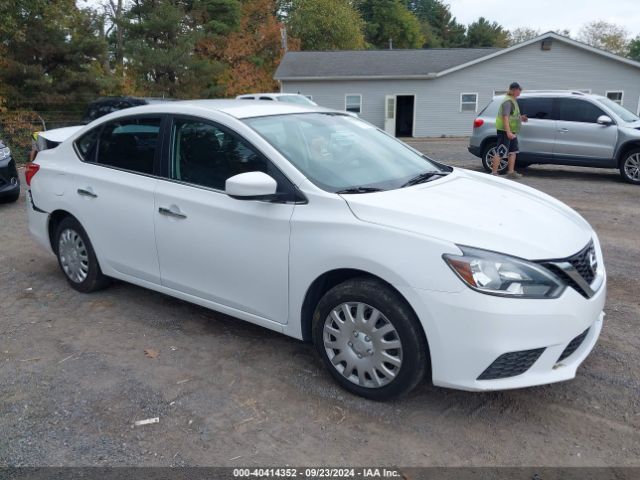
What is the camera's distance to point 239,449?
302 centimetres

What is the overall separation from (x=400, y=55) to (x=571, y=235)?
94.8 feet

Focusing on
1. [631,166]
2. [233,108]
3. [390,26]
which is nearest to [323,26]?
[390,26]

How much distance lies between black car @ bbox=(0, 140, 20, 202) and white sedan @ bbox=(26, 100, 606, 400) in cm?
487

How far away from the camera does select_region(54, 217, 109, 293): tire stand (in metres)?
5.01

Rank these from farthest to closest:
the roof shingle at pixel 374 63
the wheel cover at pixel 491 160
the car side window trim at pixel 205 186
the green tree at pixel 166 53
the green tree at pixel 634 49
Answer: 1. the green tree at pixel 634 49
2. the green tree at pixel 166 53
3. the roof shingle at pixel 374 63
4. the wheel cover at pixel 491 160
5. the car side window trim at pixel 205 186

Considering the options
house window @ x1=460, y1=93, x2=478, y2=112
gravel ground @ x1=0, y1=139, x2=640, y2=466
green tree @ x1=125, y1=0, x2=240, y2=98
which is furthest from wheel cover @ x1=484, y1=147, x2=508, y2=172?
green tree @ x1=125, y1=0, x2=240, y2=98

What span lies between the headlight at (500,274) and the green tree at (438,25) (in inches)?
2704

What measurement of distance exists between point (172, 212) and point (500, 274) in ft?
7.59

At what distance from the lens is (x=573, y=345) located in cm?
325

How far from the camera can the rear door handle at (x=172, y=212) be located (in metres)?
4.12

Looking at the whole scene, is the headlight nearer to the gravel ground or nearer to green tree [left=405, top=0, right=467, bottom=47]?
the gravel ground

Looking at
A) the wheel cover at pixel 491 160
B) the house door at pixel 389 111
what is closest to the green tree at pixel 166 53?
the house door at pixel 389 111

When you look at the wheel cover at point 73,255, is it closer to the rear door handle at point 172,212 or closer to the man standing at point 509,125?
the rear door handle at point 172,212

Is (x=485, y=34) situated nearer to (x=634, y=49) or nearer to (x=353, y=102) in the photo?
(x=634, y=49)
